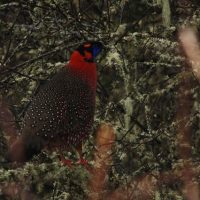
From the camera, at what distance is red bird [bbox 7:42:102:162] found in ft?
14.0

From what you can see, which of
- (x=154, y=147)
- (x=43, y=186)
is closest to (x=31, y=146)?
(x=43, y=186)

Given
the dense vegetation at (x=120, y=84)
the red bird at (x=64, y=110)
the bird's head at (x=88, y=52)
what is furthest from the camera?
the dense vegetation at (x=120, y=84)

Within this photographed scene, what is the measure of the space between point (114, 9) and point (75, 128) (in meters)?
2.38

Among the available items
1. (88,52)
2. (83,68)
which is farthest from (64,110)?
(88,52)

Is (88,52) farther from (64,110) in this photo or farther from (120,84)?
(120,84)

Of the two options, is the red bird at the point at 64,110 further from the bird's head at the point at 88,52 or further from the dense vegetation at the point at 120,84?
the dense vegetation at the point at 120,84

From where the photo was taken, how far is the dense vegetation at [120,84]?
507 centimetres

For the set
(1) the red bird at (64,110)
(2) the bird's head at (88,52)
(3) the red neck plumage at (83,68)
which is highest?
(2) the bird's head at (88,52)

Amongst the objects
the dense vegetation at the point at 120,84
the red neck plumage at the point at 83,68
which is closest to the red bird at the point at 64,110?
the red neck plumage at the point at 83,68

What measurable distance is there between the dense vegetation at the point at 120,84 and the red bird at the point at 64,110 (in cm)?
40

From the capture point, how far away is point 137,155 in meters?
6.38

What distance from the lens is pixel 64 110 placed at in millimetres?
4363

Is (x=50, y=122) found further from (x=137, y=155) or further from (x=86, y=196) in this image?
(x=137, y=155)

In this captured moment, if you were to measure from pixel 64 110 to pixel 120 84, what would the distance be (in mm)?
2714
